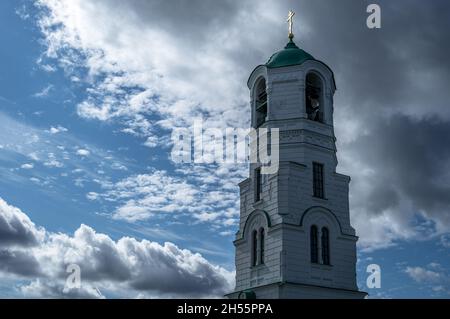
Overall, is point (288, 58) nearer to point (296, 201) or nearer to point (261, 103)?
point (261, 103)

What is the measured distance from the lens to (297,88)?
31266mm

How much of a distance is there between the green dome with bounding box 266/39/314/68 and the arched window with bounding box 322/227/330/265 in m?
9.88

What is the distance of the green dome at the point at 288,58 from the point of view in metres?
31.9

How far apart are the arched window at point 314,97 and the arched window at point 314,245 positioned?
696 cm

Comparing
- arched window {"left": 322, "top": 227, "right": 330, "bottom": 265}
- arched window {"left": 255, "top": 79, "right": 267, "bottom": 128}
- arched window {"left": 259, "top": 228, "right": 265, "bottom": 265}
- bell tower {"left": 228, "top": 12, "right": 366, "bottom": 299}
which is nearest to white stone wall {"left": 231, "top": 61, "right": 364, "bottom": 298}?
bell tower {"left": 228, "top": 12, "right": 366, "bottom": 299}

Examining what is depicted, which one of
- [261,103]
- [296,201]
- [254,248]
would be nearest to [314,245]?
[296,201]

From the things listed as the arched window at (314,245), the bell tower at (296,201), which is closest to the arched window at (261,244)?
the bell tower at (296,201)

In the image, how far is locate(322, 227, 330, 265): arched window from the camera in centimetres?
2874

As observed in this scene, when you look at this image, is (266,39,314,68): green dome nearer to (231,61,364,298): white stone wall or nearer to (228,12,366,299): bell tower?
(228,12,366,299): bell tower

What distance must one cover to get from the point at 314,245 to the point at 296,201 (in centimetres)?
250

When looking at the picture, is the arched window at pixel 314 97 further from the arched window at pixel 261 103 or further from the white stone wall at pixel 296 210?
the arched window at pixel 261 103
